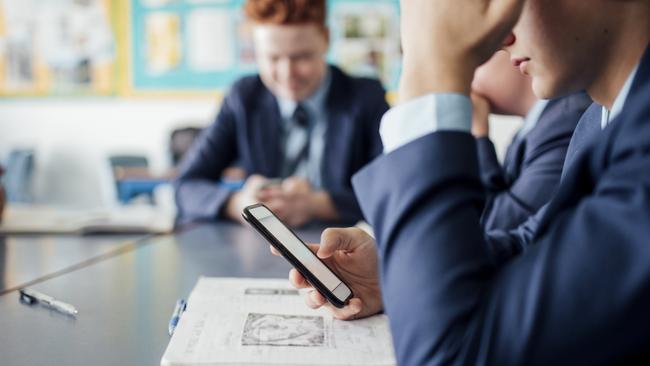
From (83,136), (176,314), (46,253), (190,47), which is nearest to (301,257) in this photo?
(176,314)

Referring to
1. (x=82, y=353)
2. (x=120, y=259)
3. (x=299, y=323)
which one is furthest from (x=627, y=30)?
(x=120, y=259)

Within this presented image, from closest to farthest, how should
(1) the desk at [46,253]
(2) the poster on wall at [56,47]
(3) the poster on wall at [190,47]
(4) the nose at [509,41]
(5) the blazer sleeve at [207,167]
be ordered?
(4) the nose at [509,41], (1) the desk at [46,253], (5) the blazer sleeve at [207,167], (3) the poster on wall at [190,47], (2) the poster on wall at [56,47]

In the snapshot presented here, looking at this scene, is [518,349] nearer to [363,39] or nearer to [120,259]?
[120,259]

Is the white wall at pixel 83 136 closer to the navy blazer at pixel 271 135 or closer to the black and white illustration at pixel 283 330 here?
the navy blazer at pixel 271 135

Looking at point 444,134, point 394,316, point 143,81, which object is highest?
point 444,134

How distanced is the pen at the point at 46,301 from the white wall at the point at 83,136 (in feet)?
10.7

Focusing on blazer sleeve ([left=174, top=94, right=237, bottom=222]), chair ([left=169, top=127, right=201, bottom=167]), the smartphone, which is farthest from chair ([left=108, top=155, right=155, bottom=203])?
the smartphone

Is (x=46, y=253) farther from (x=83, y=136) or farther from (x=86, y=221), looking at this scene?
(x=83, y=136)

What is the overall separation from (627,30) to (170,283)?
701mm

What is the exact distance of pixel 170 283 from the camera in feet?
3.04

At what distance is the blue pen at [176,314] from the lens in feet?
2.27

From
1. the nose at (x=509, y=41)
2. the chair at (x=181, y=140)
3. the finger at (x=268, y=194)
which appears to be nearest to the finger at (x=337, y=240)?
the nose at (x=509, y=41)

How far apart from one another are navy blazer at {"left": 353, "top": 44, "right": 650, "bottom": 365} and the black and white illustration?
181 mm

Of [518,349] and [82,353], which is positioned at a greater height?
[518,349]
